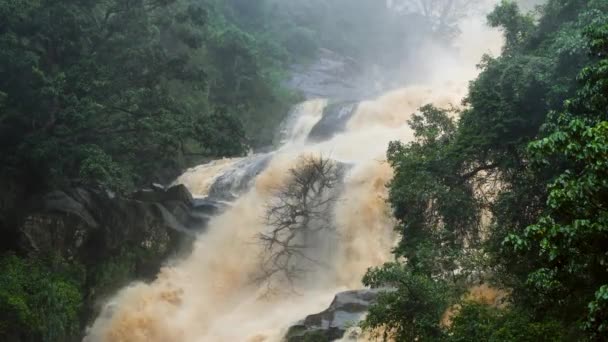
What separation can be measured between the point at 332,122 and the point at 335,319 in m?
19.9

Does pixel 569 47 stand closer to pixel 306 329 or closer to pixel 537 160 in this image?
pixel 537 160

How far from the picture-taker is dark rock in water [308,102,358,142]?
120ft

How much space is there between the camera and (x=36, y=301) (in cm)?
1839

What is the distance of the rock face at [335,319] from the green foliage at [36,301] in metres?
6.47

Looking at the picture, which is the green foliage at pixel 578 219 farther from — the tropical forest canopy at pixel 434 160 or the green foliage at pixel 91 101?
the green foliage at pixel 91 101

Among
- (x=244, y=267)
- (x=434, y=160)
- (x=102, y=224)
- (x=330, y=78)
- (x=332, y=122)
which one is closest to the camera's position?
(x=434, y=160)

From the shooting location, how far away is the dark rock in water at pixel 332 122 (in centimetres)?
3647

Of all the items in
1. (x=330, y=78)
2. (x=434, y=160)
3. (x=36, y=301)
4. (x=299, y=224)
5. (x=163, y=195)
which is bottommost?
(x=36, y=301)

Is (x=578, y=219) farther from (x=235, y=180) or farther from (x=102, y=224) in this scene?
(x=235, y=180)

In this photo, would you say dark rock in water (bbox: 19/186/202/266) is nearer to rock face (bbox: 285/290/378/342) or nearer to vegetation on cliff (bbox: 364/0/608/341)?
rock face (bbox: 285/290/378/342)

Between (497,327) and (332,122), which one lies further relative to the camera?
(332,122)

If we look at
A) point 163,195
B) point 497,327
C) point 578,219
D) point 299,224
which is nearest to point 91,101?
point 163,195

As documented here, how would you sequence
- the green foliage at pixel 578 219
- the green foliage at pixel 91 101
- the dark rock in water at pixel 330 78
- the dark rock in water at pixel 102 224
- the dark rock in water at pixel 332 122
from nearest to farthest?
the green foliage at pixel 578 219 → the green foliage at pixel 91 101 → the dark rock in water at pixel 102 224 → the dark rock in water at pixel 332 122 → the dark rock in water at pixel 330 78

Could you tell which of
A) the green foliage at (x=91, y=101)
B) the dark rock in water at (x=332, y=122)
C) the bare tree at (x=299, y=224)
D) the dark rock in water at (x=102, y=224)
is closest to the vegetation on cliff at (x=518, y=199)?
the bare tree at (x=299, y=224)
